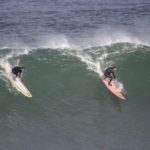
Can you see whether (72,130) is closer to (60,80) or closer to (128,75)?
(60,80)

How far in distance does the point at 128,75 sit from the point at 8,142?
460 inches

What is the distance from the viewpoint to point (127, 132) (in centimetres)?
2784

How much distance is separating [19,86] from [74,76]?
4427 mm

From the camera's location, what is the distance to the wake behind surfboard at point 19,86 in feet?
102

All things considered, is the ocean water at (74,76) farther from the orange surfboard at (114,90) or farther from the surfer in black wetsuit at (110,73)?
the surfer in black wetsuit at (110,73)

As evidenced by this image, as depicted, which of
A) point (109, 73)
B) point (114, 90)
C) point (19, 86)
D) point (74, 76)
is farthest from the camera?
point (74, 76)

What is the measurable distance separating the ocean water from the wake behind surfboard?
0.33m

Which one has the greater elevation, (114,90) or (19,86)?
(114,90)

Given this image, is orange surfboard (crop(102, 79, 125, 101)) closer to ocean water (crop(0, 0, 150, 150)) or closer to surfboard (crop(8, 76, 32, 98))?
ocean water (crop(0, 0, 150, 150))

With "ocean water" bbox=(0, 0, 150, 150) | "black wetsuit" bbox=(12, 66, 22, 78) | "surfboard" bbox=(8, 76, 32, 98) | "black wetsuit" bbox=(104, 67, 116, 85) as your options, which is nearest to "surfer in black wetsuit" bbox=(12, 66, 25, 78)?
"black wetsuit" bbox=(12, 66, 22, 78)

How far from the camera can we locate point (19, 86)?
31797 millimetres

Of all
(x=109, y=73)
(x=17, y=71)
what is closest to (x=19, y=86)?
(x=17, y=71)

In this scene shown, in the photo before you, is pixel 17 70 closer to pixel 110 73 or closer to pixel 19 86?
pixel 19 86

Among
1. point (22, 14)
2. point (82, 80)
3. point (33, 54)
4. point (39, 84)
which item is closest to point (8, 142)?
point (39, 84)
